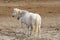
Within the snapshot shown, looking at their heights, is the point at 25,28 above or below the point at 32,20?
below

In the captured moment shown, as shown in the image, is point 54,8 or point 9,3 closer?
point 54,8

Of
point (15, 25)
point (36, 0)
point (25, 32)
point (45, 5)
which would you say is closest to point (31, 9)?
point (45, 5)

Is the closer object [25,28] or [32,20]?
[32,20]

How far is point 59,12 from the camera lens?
17.9 metres

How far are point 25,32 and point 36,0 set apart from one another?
37.2ft

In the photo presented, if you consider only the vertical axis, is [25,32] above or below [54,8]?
below

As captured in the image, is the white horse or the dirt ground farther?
the dirt ground

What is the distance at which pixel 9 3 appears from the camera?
2023 centimetres

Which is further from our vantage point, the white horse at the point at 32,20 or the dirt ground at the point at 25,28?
the dirt ground at the point at 25,28

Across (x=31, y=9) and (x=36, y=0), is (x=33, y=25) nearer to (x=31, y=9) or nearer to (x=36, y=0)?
(x=31, y=9)

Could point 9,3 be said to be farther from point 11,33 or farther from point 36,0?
point 11,33

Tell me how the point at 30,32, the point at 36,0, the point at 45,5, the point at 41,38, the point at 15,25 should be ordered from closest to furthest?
the point at 41,38
the point at 30,32
the point at 15,25
the point at 45,5
the point at 36,0

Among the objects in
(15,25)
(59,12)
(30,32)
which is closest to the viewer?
(30,32)

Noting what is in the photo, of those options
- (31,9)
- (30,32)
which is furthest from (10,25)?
(31,9)
